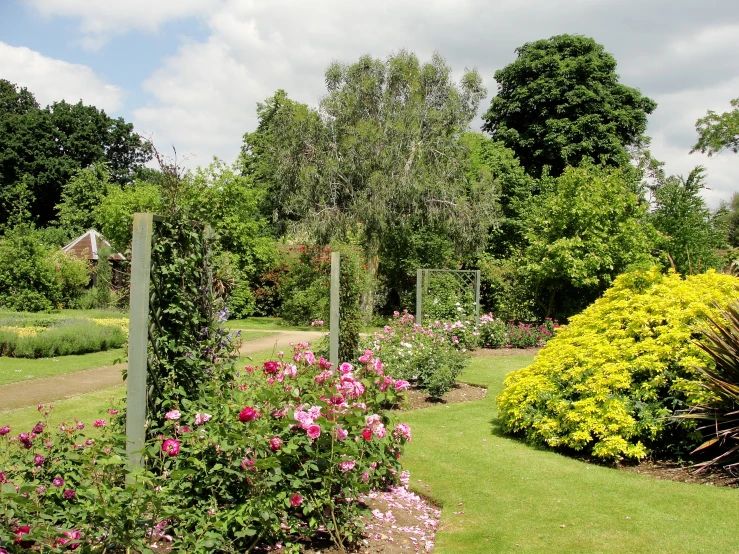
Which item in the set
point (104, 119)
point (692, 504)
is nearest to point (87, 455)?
point (692, 504)

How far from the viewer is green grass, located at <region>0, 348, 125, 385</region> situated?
10.5m

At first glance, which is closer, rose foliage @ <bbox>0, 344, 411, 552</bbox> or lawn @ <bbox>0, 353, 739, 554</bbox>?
rose foliage @ <bbox>0, 344, 411, 552</bbox>

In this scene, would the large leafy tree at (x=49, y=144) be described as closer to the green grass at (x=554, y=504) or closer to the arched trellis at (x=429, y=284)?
the arched trellis at (x=429, y=284)

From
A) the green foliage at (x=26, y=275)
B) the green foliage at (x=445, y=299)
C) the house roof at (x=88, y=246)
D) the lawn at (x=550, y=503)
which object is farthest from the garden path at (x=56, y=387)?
the house roof at (x=88, y=246)

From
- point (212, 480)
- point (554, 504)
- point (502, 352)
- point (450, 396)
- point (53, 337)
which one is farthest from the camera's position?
point (502, 352)

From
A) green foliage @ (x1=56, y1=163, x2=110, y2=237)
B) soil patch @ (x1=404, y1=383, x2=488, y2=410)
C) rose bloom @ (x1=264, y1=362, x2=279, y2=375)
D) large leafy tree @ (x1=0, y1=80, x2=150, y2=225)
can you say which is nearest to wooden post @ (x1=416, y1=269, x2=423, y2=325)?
soil patch @ (x1=404, y1=383, x2=488, y2=410)

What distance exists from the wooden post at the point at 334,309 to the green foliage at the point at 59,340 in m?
6.47

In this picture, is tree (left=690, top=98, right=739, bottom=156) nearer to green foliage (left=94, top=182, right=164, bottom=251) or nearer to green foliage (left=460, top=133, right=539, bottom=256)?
green foliage (left=460, top=133, right=539, bottom=256)

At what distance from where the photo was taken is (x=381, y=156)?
20.8 meters

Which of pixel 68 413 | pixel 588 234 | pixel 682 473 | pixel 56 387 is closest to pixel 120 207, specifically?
pixel 56 387

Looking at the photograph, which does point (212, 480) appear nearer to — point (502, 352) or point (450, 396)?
point (450, 396)

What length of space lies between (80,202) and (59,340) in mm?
29731

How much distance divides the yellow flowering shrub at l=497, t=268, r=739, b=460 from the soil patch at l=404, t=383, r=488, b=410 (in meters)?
1.91

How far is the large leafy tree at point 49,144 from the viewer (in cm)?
4112
